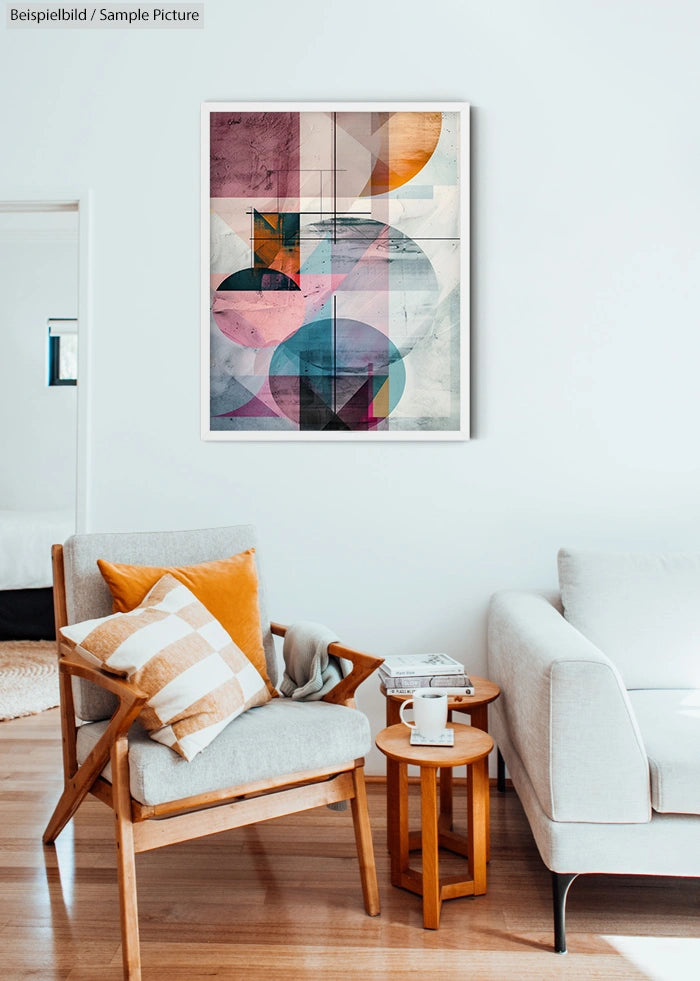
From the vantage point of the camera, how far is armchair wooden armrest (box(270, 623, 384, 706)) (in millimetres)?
2068

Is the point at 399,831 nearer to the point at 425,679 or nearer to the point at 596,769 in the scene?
the point at 425,679

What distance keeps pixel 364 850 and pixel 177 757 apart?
21.8 inches

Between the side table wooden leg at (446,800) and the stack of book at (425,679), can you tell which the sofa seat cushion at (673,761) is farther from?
the side table wooden leg at (446,800)

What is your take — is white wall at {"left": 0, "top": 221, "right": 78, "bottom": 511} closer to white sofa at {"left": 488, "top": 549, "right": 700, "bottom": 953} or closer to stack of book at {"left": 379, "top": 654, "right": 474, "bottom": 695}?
stack of book at {"left": 379, "top": 654, "right": 474, "bottom": 695}

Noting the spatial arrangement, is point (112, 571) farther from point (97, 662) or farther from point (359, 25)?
point (359, 25)

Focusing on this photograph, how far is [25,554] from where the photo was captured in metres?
4.75

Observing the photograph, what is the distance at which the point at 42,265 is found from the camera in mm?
5980

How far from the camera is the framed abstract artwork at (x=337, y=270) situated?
2807 mm

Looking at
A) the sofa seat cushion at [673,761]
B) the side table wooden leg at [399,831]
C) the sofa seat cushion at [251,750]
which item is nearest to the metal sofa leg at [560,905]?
the sofa seat cushion at [673,761]

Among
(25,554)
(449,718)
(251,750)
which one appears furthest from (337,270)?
(25,554)

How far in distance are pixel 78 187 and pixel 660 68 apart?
201 centimetres

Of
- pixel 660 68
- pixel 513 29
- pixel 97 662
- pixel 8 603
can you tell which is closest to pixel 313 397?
pixel 97 662

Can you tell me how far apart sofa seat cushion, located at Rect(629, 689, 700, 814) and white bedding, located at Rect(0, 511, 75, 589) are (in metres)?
3.66

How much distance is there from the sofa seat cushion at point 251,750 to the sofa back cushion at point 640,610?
842mm
